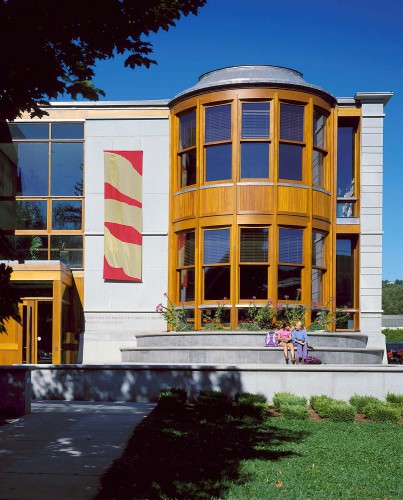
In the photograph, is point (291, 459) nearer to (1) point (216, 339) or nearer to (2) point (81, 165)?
(1) point (216, 339)

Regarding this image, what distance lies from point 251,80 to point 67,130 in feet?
22.0

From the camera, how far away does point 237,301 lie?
802 inches

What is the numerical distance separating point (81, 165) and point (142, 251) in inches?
143

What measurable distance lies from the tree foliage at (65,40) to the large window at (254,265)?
14.0 metres

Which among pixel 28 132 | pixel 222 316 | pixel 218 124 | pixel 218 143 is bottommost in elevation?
pixel 222 316

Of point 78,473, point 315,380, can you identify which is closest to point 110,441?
point 78,473

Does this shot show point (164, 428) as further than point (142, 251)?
No

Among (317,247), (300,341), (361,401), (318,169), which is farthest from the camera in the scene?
(318,169)

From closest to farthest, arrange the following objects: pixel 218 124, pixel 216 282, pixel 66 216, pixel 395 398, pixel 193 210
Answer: pixel 395 398 → pixel 216 282 → pixel 218 124 → pixel 193 210 → pixel 66 216

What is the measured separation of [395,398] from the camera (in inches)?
557

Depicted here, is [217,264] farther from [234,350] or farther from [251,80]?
[251,80]

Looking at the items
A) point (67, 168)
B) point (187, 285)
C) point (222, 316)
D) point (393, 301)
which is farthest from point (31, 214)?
point (393, 301)

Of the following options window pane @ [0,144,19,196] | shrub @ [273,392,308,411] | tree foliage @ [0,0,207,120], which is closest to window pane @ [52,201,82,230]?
window pane @ [0,144,19,196]

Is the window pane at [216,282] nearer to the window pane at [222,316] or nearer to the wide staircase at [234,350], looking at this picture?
the window pane at [222,316]
